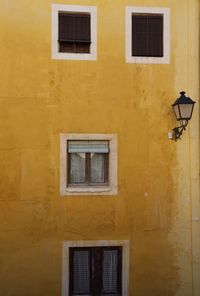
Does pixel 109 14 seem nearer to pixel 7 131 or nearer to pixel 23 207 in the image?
pixel 7 131

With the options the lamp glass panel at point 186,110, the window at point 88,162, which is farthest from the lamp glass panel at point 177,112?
the window at point 88,162

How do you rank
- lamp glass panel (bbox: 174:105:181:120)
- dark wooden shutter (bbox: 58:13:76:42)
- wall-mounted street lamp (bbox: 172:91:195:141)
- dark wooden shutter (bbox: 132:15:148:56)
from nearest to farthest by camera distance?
wall-mounted street lamp (bbox: 172:91:195:141), lamp glass panel (bbox: 174:105:181:120), dark wooden shutter (bbox: 58:13:76:42), dark wooden shutter (bbox: 132:15:148:56)

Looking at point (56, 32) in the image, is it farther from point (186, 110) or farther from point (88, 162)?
point (186, 110)

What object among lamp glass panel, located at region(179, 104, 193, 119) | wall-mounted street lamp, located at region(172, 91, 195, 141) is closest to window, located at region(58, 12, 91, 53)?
wall-mounted street lamp, located at region(172, 91, 195, 141)

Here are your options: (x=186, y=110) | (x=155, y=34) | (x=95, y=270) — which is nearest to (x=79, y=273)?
(x=95, y=270)

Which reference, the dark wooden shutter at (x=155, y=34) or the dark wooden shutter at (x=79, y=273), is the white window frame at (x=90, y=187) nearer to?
the dark wooden shutter at (x=79, y=273)

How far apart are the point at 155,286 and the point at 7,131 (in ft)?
13.8

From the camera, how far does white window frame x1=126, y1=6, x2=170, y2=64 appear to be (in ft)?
27.7

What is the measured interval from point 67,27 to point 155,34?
1790 millimetres

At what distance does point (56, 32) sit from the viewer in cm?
830

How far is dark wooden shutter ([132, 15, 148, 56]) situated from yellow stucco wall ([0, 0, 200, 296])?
0.27 m

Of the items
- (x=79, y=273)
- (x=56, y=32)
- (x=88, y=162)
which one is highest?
(x=56, y=32)

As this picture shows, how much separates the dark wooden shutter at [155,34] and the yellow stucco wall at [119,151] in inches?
10.1

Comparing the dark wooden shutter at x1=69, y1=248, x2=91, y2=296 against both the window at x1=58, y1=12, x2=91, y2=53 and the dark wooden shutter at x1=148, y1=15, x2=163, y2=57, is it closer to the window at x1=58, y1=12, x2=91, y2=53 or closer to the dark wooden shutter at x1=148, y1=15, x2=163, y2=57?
the window at x1=58, y1=12, x2=91, y2=53
